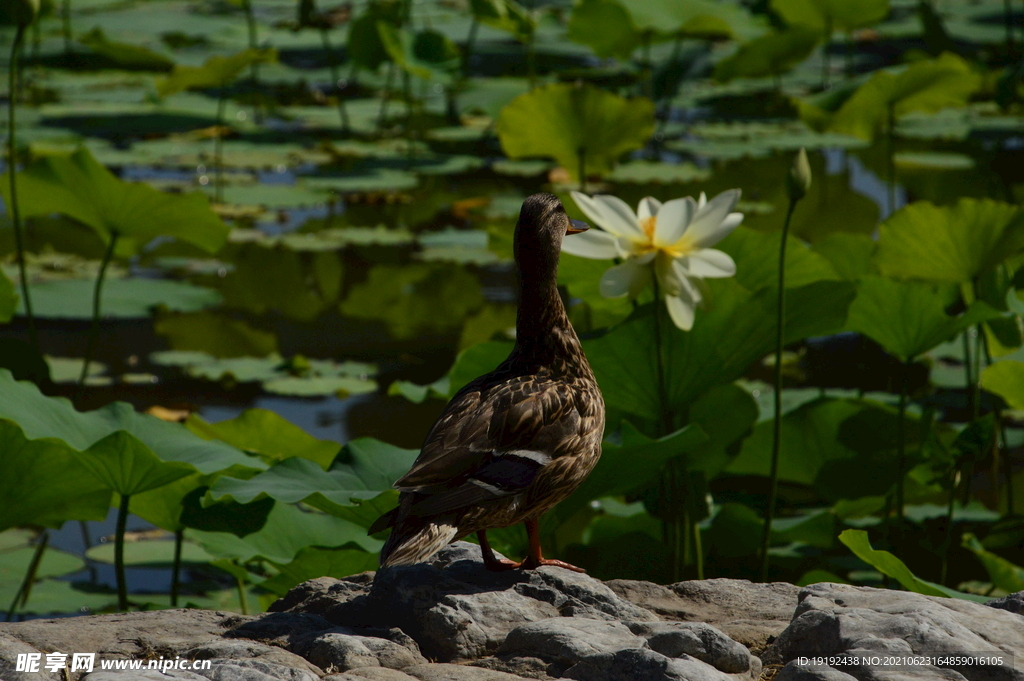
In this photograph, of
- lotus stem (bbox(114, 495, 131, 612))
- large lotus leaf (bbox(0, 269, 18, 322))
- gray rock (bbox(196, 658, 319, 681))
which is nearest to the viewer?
gray rock (bbox(196, 658, 319, 681))

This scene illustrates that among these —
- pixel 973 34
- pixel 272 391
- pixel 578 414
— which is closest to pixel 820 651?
pixel 578 414

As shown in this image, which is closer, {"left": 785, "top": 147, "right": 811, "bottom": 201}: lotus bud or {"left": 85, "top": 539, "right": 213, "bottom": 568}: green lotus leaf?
{"left": 785, "top": 147, "right": 811, "bottom": 201}: lotus bud

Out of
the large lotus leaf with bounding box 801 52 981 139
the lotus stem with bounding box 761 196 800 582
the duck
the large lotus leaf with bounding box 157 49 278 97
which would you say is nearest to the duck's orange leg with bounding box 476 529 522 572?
the duck

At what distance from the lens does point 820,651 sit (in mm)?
1654

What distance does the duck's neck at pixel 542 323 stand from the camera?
1.87m

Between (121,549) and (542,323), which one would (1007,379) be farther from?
(121,549)

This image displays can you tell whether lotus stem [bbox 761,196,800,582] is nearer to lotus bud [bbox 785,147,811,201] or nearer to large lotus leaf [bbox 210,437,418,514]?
lotus bud [bbox 785,147,811,201]

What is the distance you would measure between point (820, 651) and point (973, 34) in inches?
345

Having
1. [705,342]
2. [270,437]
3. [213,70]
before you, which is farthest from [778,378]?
[213,70]

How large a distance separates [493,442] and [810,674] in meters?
0.56

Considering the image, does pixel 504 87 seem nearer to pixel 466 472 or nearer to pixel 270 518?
pixel 270 518

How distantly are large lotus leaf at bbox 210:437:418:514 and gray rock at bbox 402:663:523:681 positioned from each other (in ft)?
1.57

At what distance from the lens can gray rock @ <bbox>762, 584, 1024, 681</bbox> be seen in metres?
1.56

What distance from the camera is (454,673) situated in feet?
5.17
